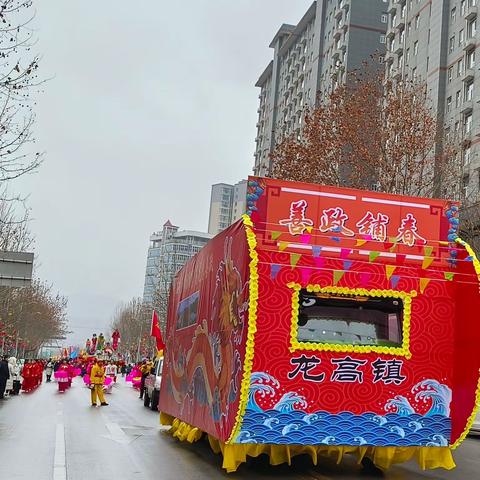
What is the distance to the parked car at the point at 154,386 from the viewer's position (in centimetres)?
2218

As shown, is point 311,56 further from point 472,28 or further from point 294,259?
point 294,259

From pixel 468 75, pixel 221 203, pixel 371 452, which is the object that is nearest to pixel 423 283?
pixel 371 452

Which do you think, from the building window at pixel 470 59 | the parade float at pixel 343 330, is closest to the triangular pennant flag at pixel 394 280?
the parade float at pixel 343 330

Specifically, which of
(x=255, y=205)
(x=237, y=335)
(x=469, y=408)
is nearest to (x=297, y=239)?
(x=255, y=205)

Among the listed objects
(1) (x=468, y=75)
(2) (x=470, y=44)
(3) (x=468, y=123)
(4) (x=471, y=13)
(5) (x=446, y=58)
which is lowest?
(3) (x=468, y=123)

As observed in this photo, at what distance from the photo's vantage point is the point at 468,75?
1672 inches

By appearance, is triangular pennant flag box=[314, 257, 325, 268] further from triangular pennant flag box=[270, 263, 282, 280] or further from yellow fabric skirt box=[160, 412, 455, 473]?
yellow fabric skirt box=[160, 412, 455, 473]

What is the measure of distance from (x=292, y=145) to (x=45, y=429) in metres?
14.7

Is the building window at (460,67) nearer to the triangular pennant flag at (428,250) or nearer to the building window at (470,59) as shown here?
the building window at (470,59)

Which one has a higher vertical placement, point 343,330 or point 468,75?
point 468,75

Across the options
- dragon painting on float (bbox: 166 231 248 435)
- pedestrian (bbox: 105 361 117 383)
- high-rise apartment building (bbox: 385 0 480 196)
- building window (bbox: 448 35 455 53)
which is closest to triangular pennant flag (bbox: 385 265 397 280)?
dragon painting on float (bbox: 166 231 248 435)

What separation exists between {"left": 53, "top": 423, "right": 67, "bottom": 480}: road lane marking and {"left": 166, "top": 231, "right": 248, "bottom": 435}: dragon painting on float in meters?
2.04

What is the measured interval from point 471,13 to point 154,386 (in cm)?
3297

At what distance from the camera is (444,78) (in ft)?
151
